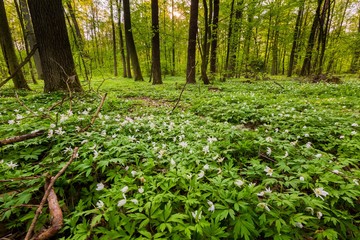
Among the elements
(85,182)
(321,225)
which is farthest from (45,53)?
(321,225)

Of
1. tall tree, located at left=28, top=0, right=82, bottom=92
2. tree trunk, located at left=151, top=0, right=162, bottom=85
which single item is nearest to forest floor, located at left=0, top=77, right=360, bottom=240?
tall tree, located at left=28, top=0, right=82, bottom=92

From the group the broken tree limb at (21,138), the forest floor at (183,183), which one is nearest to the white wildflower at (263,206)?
the forest floor at (183,183)

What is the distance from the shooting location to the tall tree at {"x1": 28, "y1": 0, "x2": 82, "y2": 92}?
5.79 meters

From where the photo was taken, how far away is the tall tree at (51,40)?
579 centimetres

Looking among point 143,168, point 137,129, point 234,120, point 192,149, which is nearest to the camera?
point 143,168

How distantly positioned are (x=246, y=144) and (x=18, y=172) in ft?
9.97

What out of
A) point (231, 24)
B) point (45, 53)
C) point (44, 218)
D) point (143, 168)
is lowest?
point (44, 218)

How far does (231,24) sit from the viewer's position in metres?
13.8

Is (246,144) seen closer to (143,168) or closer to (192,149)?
(192,149)

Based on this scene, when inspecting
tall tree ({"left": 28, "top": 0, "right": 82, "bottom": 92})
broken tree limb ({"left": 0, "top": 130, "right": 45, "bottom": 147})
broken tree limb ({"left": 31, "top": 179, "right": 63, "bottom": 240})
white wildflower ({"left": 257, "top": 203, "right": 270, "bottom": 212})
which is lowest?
broken tree limb ({"left": 31, "top": 179, "right": 63, "bottom": 240})

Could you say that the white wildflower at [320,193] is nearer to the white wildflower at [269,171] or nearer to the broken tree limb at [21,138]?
the white wildflower at [269,171]

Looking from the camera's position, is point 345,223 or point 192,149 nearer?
point 345,223

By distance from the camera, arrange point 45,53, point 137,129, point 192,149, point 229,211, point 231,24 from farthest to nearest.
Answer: point 231,24 < point 45,53 < point 137,129 < point 192,149 < point 229,211

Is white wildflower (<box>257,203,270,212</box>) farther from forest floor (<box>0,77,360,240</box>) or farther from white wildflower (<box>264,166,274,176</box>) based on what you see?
white wildflower (<box>264,166,274,176</box>)
